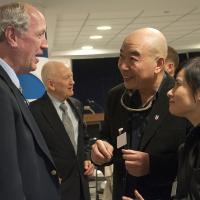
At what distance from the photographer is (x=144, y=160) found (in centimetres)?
170

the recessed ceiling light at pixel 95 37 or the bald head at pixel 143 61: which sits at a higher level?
the recessed ceiling light at pixel 95 37

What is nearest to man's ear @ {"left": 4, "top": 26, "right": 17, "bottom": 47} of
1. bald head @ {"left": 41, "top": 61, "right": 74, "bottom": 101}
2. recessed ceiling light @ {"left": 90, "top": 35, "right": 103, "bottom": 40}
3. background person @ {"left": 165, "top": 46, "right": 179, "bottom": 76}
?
background person @ {"left": 165, "top": 46, "right": 179, "bottom": 76}

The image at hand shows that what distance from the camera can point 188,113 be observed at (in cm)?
155

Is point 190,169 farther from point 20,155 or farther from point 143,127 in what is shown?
point 20,155

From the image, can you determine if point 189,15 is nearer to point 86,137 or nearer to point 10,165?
point 86,137

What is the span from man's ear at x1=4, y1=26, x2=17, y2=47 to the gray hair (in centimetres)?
1

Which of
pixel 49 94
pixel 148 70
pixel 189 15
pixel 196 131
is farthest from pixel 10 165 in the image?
pixel 189 15

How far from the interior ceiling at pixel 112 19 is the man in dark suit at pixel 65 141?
2.06 m

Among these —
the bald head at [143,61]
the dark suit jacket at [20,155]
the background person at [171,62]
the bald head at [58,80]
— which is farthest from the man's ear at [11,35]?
the bald head at [58,80]

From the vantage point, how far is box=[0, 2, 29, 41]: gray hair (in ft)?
5.15

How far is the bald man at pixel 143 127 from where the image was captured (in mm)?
1739

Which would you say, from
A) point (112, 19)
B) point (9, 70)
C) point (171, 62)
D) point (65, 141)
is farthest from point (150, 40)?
point (112, 19)

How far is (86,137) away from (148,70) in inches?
64.3

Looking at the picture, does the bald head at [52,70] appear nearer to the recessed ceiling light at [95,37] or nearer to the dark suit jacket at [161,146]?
the dark suit jacket at [161,146]
